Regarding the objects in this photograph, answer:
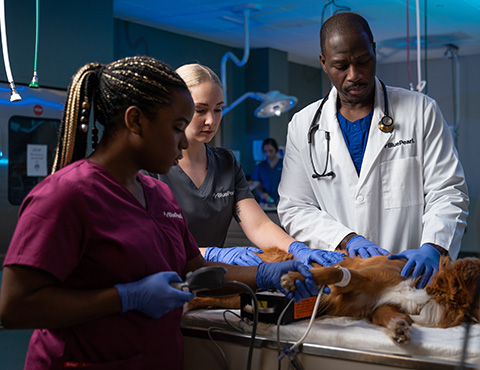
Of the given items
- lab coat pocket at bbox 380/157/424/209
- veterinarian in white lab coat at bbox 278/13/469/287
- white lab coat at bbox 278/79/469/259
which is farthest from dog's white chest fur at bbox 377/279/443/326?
lab coat pocket at bbox 380/157/424/209

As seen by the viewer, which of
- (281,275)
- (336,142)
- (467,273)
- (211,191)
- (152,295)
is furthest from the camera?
(336,142)

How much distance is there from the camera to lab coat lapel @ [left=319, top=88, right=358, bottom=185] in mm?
2111

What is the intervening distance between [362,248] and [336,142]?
0.49 metres

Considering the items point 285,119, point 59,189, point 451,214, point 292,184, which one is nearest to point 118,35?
point 285,119

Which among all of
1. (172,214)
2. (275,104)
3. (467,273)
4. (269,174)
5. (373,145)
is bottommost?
(467,273)

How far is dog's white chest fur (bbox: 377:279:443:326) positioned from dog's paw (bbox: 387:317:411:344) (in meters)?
0.29

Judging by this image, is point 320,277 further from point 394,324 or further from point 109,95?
point 109,95

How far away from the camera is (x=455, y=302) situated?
5.33 ft

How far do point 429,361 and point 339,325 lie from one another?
29 cm

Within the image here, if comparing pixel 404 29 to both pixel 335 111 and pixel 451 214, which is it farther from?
pixel 451 214

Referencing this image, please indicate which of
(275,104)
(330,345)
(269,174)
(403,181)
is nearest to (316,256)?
(330,345)

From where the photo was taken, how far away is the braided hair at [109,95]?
3.88 feet

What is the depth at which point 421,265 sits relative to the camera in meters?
1.70

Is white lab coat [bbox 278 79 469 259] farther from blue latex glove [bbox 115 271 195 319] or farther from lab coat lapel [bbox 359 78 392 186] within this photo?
blue latex glove [bbox 115 271 195 319]
